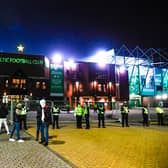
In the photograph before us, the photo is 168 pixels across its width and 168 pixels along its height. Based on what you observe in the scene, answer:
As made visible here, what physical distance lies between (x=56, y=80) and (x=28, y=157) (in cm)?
5088

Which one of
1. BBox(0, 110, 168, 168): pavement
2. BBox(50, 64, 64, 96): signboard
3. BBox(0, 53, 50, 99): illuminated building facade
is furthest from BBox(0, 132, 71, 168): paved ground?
BBox(50, 64, 64, 96): signboard

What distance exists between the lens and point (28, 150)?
8711 millimetres

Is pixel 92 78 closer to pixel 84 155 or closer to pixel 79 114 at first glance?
pixel 79 114

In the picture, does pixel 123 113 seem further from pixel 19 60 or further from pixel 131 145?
pixel 19 60

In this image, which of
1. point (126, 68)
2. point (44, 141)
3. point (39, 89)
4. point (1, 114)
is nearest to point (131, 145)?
point (44, 141)

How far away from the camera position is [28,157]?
7590mm

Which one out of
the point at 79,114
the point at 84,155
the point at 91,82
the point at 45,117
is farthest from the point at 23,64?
the point at 84,155

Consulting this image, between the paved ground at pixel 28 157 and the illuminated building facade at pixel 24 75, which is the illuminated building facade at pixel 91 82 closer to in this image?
the illuminated building facade at pixel 24 75

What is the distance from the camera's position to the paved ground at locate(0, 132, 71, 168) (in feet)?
21.7

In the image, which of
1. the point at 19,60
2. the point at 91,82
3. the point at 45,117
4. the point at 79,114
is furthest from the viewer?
the point at 91,82

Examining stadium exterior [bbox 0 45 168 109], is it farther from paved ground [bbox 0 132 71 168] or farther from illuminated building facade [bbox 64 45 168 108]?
paved ground [bbox 0 132 71 168]

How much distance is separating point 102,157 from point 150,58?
74.3m

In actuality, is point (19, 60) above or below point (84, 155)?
above

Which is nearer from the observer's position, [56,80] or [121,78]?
[56,80]
